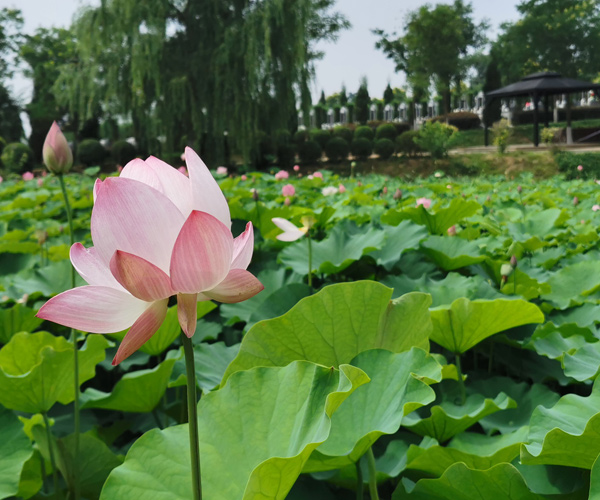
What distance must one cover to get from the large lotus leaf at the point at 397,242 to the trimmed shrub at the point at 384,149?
14594mm

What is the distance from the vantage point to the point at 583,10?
27.3 metres

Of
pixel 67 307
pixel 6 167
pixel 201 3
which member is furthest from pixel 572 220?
pixel 6 167

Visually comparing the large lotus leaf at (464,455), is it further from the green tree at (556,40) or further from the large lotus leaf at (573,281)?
the green tree at (556,40)

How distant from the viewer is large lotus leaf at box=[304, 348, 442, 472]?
495 millimetres

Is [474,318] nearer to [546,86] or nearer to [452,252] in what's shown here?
[452,252]

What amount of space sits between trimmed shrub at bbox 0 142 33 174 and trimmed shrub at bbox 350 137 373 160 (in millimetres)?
8231

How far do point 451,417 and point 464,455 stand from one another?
67 mm

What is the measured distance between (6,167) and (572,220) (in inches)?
600

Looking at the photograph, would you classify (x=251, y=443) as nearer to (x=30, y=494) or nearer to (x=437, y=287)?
(x=30, y=494)

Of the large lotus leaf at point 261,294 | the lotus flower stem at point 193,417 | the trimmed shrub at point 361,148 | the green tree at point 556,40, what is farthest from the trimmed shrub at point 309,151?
the green tree at point 556,40

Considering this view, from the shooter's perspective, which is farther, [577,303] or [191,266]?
[577,303]

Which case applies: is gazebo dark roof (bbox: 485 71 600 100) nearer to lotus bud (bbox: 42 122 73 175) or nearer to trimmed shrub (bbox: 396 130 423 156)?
trimmed shrub (bbox: 396 130 423 156)

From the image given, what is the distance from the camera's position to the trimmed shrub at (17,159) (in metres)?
14.5

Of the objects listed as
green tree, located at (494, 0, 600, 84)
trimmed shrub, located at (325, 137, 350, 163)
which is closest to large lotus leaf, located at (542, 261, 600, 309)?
trimmed shrub, located at (325, 137, 350, 163)
